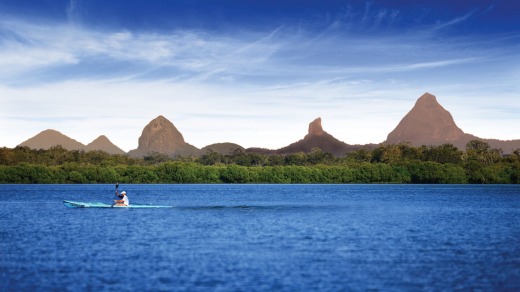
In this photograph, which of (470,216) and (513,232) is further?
(470,216)

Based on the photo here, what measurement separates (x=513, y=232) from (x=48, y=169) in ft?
505

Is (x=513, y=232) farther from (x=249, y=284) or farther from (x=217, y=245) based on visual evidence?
(x=249, y=284)

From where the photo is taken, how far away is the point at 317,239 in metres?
44.7

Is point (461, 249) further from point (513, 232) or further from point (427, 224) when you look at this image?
point (427, 224)

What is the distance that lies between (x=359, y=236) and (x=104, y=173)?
154m

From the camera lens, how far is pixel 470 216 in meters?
70.7

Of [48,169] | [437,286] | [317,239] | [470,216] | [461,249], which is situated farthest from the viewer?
[48,169]

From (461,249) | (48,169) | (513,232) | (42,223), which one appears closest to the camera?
(461,249)

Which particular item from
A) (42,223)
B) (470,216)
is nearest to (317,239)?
(42,223)

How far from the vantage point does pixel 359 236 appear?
154 feet

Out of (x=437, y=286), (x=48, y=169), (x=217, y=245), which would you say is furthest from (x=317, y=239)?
(x=48, y=169)

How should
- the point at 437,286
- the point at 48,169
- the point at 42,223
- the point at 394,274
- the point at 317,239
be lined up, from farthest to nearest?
the point at 48,169 < the point at 42,223 < the point at 317,239 < the point at 394,274 < the point at 437,286

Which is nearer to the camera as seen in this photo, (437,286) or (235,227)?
(437,286)

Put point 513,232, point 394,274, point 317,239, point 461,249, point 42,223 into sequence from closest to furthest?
1. point 394,274
2. point 461,249
3. point 317,239
4. point 513,232
5. point 42,223
